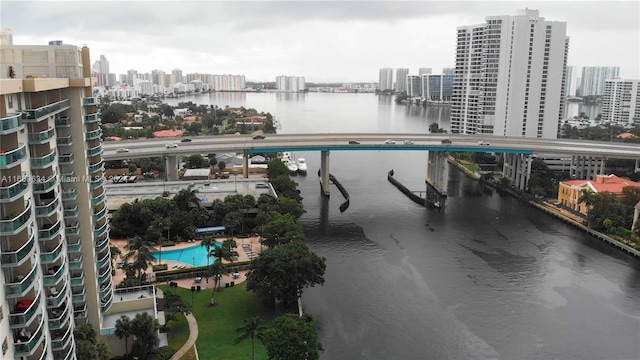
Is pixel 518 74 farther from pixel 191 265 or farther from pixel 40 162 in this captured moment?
pixel 40 162

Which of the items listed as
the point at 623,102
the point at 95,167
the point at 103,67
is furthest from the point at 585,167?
the point at 103,67

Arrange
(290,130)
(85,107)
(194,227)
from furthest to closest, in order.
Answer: (290,130), (194,227), (85,107)

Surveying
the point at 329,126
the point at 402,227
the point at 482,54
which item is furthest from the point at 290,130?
the point at 402,227

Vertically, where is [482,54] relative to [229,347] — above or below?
above

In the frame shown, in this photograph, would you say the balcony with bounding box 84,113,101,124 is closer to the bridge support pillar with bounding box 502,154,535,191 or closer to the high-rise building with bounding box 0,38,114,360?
the high-rise building with bounding box 0,38,114,360

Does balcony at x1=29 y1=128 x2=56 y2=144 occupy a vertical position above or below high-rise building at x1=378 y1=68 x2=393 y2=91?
below

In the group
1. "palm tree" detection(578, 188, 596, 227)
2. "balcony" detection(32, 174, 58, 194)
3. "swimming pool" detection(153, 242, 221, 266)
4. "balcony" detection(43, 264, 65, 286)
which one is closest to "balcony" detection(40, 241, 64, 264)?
"balcony" detection(43, 264, 65, 286)

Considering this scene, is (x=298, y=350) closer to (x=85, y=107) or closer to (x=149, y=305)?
(x=149, y=305)
